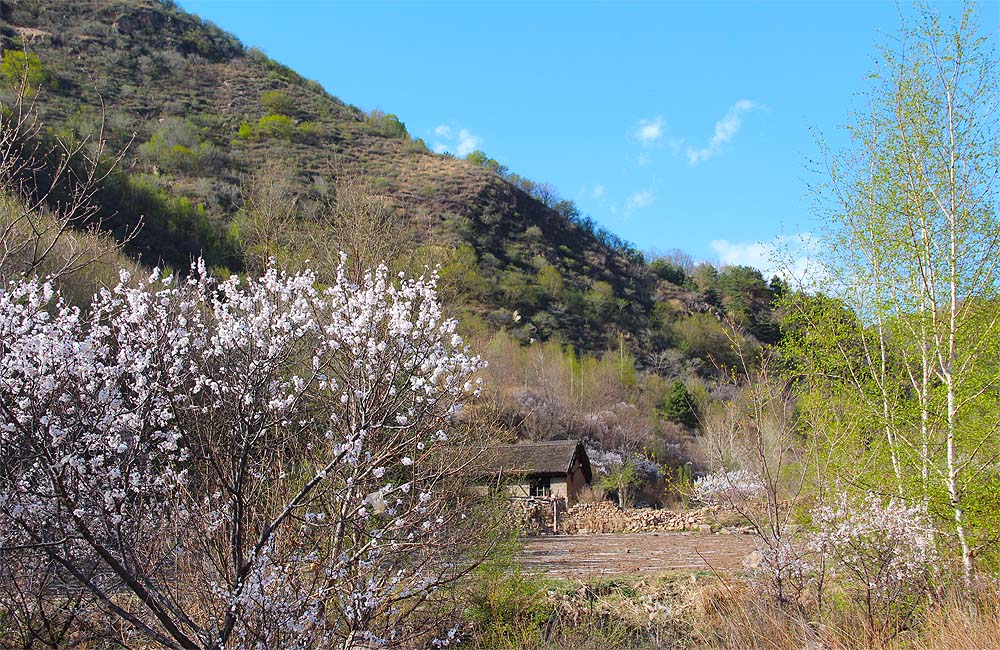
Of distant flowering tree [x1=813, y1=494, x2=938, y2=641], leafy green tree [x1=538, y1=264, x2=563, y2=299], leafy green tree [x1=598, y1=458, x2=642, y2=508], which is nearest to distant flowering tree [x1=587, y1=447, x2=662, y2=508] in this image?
leafy green tree [x1=598, y1=458, x2=642, y2=508]

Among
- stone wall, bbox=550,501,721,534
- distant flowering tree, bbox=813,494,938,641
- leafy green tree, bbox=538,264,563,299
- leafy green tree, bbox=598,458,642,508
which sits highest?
leafy green tree, bbox=538,264,563,299

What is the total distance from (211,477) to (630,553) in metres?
14.4

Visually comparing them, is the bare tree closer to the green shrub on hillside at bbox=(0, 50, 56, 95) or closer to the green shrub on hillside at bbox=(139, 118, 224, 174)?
the green shrub on hillside at bbox=(0, 50, 56, 95)

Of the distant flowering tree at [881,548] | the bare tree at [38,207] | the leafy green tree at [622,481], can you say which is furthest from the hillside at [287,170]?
the distant flowering tree at [881,548]

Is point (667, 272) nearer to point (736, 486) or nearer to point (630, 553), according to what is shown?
point (630, 553)

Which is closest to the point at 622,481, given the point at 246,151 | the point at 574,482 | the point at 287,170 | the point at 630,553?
the point at 574,482

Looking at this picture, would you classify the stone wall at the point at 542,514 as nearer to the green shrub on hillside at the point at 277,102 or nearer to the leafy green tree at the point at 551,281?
the leafy green tree at the point at 551,281

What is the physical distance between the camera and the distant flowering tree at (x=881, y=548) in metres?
7.16

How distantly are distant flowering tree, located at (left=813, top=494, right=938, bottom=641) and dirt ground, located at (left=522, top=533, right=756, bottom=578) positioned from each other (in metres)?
3.89

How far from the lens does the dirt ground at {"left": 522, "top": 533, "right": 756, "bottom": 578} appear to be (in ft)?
47.5

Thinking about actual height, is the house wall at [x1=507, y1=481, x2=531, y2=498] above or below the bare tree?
below

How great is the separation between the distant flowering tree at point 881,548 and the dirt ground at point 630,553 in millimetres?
3893

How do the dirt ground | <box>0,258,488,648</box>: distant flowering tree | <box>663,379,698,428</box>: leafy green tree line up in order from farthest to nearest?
<box>663,379,698,428</box>: leafy green tree, the dirt ground, <box>0,258,488,648</box>: distant flowering tree

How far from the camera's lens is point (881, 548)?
295 inches
